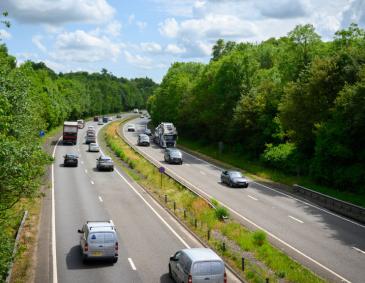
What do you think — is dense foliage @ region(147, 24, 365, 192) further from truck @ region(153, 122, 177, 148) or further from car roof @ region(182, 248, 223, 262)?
car roof @ region(182, 248, 223, 262)

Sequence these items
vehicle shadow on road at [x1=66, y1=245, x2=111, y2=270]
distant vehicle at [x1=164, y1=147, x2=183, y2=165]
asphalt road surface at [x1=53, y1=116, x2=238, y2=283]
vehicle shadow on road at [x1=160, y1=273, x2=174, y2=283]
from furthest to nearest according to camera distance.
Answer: distant vehicle at [x1=164, y1=147, x2=183, y2=165] → vehicle shadow on road at [x1=66, y1=245, x2=111, y2=270] → asphalt road surface at [x1=53, y1=116, x2=238, y2=283] → vehicle shadow on road at [x1=160, y1=273, x2=174, y2=283]

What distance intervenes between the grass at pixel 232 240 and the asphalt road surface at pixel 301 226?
1191 mm

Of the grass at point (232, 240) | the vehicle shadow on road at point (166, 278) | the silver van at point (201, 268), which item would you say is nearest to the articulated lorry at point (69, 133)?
the grass at point (232, 240)

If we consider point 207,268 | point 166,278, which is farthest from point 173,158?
point 207,268

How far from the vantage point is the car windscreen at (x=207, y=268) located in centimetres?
1706

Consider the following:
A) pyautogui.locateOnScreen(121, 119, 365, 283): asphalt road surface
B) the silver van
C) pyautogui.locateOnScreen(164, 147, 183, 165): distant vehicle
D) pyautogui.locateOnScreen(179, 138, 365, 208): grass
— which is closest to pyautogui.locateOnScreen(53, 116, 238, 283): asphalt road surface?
the silver van

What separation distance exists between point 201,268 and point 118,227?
11.5 metres

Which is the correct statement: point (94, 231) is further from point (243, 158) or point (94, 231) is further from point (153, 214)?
point (243, 158)

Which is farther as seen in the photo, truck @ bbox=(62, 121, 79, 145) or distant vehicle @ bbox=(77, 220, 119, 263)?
truck @ bbox=(62, 121, 79, 145)

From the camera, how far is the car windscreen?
17062 mm

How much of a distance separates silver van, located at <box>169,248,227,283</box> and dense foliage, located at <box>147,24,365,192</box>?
23.2 meters

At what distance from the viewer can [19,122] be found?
93.7 ft

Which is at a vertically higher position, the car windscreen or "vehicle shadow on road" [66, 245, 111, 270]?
the car windscreen

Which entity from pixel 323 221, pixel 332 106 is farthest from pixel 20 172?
pixel 332 106
